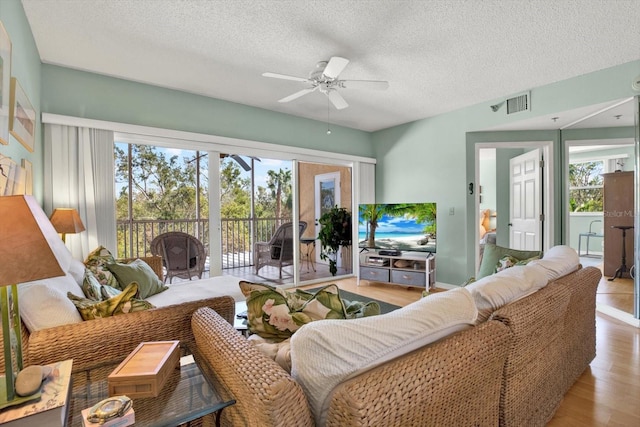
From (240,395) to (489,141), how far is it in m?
4.37

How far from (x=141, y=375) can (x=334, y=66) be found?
7.39ft

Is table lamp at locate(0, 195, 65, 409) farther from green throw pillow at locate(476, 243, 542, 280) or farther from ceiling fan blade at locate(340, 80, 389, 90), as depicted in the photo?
green throw pillow at locate(476, 243, 542, 280)

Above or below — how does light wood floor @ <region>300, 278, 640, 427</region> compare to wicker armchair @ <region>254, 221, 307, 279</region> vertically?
below

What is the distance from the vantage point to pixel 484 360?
1.03 meters

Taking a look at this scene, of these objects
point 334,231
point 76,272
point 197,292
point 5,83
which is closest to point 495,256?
point 197,292

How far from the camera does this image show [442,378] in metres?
0.88

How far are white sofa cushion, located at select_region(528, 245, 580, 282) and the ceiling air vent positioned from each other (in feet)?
7.12

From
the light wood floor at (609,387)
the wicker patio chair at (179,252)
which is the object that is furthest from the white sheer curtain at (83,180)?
the light wood floor at (609,387)

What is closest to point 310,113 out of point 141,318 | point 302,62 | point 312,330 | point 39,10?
point 302,62

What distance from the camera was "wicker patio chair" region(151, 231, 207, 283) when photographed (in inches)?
143

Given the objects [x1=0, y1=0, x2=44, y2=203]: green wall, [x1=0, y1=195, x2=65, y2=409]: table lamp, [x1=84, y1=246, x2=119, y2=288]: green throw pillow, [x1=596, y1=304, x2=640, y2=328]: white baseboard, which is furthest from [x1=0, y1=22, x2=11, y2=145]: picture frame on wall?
[x1=596, y1=304, x2=640, y2=328]: white baseboard

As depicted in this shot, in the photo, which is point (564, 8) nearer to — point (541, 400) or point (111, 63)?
point (541, 400)

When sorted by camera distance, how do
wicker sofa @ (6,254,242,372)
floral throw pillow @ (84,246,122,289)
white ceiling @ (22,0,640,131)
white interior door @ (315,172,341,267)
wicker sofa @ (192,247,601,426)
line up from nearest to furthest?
wicker sofa @ (192,247,601,426), wicker sofa @ (6,254,242,372), white ceiling @ (22,0,640,131), floral throw pillow @ (84,246,122,289), white interior door @ (315,172,341,267)

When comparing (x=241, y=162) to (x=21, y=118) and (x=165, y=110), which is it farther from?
(x=21, y=118)
